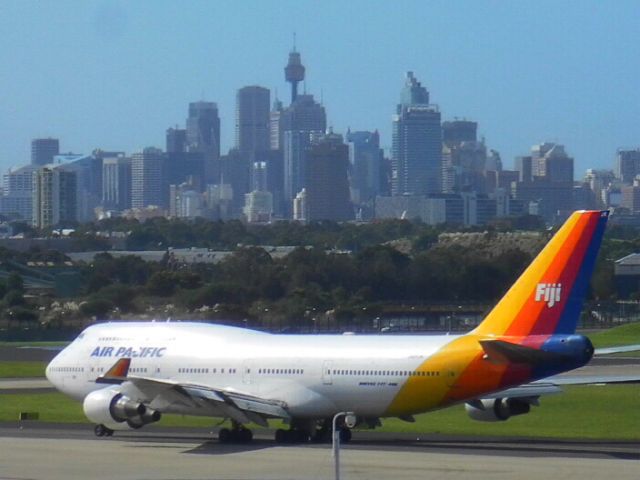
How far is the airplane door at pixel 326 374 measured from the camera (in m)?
46.9

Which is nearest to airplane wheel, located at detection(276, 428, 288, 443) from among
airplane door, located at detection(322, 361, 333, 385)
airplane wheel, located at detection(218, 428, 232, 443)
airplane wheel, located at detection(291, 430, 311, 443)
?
airplane wheel, located at detection(291, 430, 311, 443)

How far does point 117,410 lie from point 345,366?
6309 millimetres

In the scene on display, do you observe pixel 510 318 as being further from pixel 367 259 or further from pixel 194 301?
pixel 367 259

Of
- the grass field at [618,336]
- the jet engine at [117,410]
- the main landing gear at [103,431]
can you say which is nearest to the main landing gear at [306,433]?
the jet engine at [117,410]

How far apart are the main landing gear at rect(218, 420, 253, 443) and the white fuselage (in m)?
1.03

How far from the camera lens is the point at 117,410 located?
47281mm

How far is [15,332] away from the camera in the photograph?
108000 mm

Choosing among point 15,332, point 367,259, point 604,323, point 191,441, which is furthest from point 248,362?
point 367,259

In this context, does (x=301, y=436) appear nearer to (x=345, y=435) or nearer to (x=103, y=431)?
(x=345, y=435)

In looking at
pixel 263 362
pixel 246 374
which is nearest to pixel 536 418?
pixel 263 362

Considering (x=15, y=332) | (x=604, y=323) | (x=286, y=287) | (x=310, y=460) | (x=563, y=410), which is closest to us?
(x=310, y=460)

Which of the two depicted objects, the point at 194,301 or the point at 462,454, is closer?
the point at 462,454

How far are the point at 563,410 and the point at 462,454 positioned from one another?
52.5ft

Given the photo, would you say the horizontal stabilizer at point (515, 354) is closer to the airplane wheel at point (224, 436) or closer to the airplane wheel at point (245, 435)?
the airplane wheel at point (245, 435)
